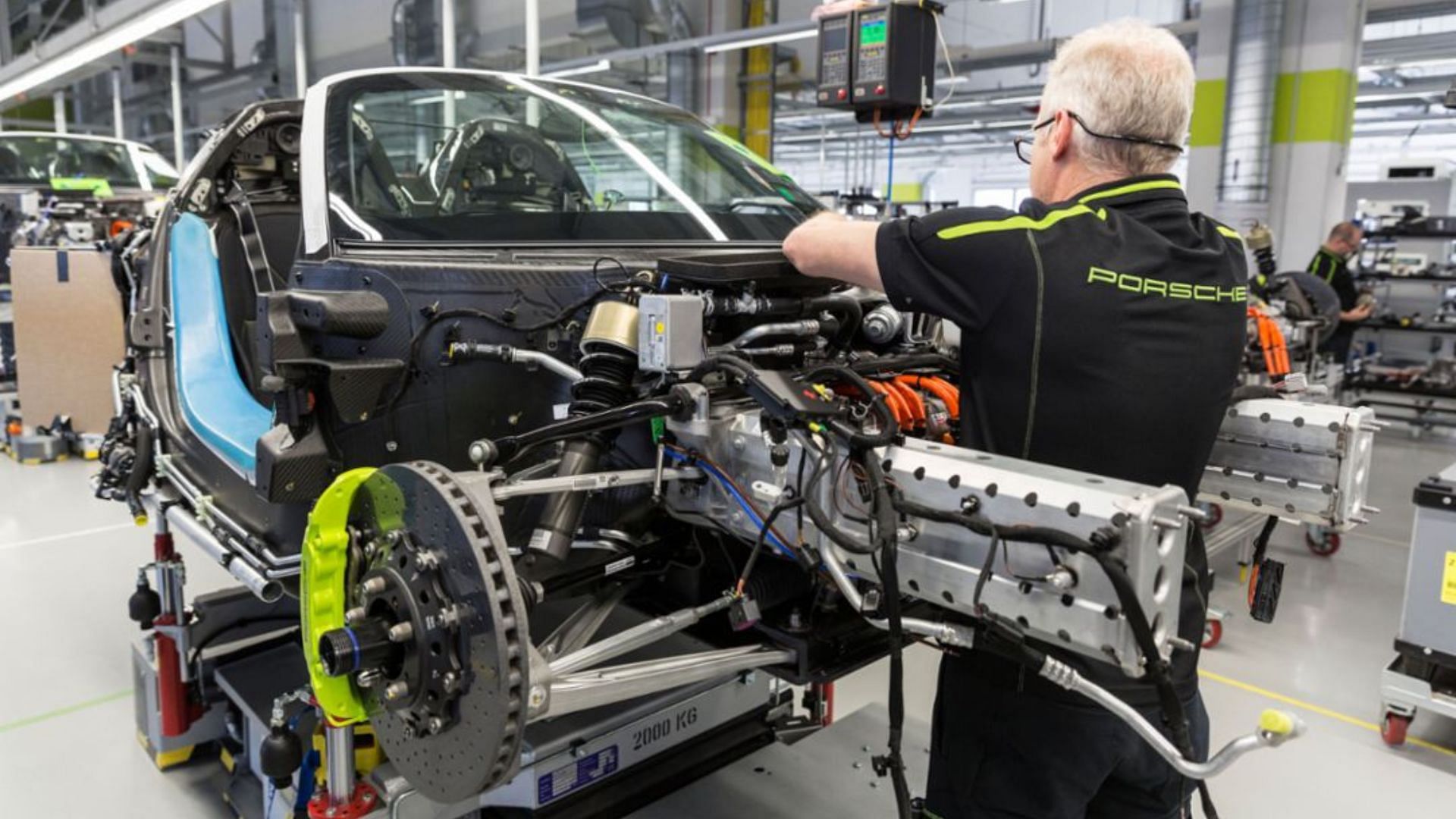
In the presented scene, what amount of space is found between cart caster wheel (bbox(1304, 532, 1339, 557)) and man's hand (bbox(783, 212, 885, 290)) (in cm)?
435

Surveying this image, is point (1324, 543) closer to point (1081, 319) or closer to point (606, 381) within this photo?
point (1081, 319)

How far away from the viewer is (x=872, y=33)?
3352mm

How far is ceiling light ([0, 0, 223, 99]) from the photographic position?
24.5 ft

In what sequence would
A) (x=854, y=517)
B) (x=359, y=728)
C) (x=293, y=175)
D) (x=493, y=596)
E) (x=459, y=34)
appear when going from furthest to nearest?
(x=459, y=34) < (x=293, y=175) < (x=359, y=728) < (x=854, y=517) < (x=493, y=596)

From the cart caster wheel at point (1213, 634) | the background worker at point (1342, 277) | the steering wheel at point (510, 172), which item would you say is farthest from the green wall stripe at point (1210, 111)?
the steering wheel at point (510, 172)

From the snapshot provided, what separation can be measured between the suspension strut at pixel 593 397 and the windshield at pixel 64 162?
789 centimetres

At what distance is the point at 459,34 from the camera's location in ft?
39.1

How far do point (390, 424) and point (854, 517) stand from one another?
968 mm

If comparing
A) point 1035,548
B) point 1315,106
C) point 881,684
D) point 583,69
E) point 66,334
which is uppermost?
point 583,69

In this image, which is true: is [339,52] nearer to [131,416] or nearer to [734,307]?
[131,416]

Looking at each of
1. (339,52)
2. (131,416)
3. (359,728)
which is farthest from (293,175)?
(339,52)

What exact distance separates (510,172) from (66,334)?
4.52 meters

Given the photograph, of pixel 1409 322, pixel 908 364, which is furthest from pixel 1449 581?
pixel 1409 322

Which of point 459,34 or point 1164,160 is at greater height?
point 459,34
